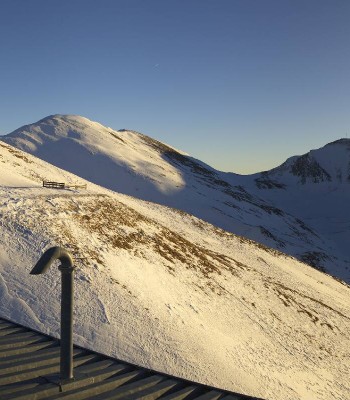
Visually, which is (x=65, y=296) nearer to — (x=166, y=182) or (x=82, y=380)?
(x=82, y=380)

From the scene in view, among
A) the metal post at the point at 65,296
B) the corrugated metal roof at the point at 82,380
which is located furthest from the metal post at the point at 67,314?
the corrugated metal roof at the point at 82,380

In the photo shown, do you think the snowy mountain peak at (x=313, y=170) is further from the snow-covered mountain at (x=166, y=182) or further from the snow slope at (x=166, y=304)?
the snow slope at (x=166, y=304)

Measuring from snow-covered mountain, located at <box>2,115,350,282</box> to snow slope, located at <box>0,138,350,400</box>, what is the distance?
3701cm

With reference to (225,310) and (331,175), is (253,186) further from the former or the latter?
(225,310)

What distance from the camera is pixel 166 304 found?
2206cm

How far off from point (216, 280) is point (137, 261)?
6.94 m

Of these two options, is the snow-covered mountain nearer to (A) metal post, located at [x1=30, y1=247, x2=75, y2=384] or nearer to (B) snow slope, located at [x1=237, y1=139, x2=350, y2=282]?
(B) snow slope, located at [x1=237, y1=139, x2=350, y2=282]

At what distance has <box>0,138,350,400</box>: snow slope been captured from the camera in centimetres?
1762

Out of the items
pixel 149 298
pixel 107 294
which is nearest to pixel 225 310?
pixel 149 298

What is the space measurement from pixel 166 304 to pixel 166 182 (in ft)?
206

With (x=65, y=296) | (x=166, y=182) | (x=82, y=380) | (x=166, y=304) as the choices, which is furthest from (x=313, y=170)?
(x=65, y=296)

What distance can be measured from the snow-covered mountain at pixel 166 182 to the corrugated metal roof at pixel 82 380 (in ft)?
200

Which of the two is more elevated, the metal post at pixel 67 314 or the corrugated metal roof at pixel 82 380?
the metal post at pixel 67 314

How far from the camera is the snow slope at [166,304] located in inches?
694
